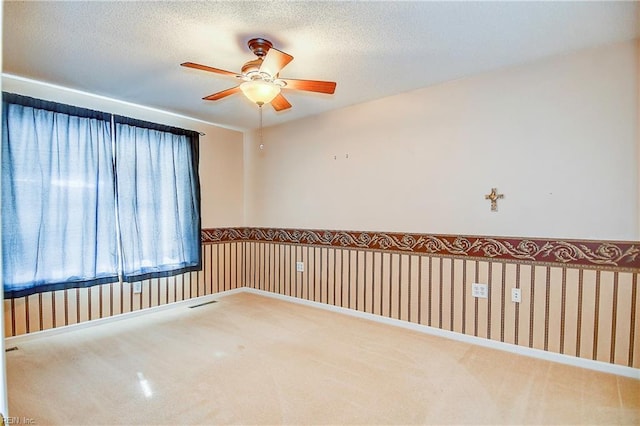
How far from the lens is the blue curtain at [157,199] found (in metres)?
3.93

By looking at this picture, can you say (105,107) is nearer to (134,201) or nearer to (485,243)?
(134,201)

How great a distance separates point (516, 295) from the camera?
3.09 m

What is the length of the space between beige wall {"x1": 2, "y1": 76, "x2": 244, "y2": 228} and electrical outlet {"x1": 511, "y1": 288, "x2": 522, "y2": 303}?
3644 millimetres

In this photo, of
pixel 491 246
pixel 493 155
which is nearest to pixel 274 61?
pixel 493 155

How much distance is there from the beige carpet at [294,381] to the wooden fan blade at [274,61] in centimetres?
219

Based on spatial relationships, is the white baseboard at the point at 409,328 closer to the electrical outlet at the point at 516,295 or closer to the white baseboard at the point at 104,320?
the white baseboard at the point at 104,320

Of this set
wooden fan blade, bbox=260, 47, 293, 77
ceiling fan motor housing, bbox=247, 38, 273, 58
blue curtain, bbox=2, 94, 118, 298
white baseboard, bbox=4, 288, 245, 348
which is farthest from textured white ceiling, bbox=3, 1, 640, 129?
white baseboard, bbox=4, 288, 245, 348

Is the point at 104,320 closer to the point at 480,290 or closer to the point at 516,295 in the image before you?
the point at 480,290

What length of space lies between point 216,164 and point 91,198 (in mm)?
1678

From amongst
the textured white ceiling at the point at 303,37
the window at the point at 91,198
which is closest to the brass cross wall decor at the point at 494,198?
the textured white ceiling at the point at 303,37

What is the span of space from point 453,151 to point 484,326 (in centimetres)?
163

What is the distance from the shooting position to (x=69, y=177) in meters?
3.50

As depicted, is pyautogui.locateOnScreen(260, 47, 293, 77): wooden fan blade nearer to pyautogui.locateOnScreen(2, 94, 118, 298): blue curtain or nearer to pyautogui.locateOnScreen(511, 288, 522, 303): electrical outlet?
pyautogui.locateOnScreen(2, 94, 118, 298): blue curtain

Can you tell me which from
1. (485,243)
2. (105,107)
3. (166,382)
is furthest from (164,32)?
(485,243)
